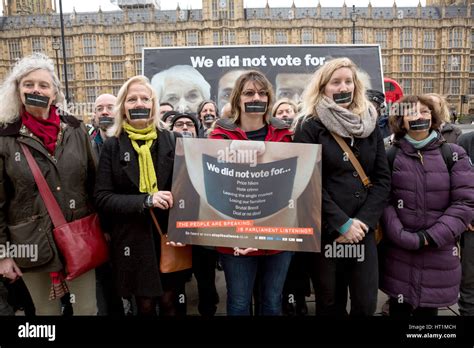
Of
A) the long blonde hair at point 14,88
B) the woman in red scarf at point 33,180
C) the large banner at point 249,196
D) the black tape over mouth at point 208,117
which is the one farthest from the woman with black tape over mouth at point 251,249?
the black tape over mouth at point 208,117

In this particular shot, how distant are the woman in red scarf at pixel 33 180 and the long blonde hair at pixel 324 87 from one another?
4.56 ft

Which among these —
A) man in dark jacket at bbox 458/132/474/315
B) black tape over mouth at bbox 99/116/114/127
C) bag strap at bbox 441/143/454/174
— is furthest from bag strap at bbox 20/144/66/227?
man in dark jacket at bbox 458/132/474/315

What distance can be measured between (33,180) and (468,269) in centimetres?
306

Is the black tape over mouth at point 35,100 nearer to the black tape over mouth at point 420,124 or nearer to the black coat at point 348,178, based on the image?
the black coat at point 348,178

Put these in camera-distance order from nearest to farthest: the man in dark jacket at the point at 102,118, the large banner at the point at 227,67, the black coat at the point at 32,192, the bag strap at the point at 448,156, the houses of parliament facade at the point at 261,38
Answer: the black coat at the point at 32,192 < the bag strap at the point at 448,156 < the man in dark jacket at the point at 102,118 < the large banner at the point at 227,67 < the houses of parliament facade at the point at 261,38

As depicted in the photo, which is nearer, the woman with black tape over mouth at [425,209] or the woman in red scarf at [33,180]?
the woman in red scarf at [33,180]

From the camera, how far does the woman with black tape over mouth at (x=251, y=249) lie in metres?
2.17

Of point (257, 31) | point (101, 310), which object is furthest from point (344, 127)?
point (257, 31)

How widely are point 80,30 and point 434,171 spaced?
141 feet

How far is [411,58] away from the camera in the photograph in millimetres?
39031

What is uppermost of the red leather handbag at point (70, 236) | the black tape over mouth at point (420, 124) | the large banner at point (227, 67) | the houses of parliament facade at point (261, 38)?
the houses of parliament facade at point (261, 38)

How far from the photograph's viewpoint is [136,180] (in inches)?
86.0

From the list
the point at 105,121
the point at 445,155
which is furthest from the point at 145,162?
the point at 445,155

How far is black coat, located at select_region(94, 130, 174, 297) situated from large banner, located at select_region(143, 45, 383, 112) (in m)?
4.38
